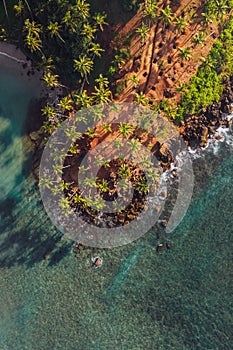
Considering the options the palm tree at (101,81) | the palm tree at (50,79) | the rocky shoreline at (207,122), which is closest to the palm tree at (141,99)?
the palm tree at (101,81)

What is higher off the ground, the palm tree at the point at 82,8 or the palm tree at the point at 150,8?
the palm tree at the point at 82,8

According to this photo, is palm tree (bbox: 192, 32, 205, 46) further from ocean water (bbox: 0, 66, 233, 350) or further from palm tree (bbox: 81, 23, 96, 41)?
ocean water (bbox: 0, 66, 233, 350)

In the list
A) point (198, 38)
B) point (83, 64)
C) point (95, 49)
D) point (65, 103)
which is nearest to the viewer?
point (83, 64)

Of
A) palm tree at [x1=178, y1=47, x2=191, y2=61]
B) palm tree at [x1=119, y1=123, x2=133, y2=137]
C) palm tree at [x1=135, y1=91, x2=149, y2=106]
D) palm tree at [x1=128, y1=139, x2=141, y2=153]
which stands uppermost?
palm tree at [x1=178, y1=47, x2=191, y2=61]

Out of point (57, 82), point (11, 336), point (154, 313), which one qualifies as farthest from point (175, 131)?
point (11, 336)

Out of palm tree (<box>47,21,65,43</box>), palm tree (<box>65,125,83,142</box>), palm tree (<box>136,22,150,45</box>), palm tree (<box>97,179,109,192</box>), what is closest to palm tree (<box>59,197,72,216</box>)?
palm tree (<box>97,179,109,192</box>)

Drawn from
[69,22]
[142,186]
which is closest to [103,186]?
[142,186]

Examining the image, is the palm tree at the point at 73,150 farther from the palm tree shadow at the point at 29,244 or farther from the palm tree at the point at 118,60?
the palm tree at the point at 118,60

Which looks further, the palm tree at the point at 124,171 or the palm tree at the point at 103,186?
the palm tree at the point at 103,186

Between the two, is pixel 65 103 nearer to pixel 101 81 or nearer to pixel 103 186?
pixel 101 81
